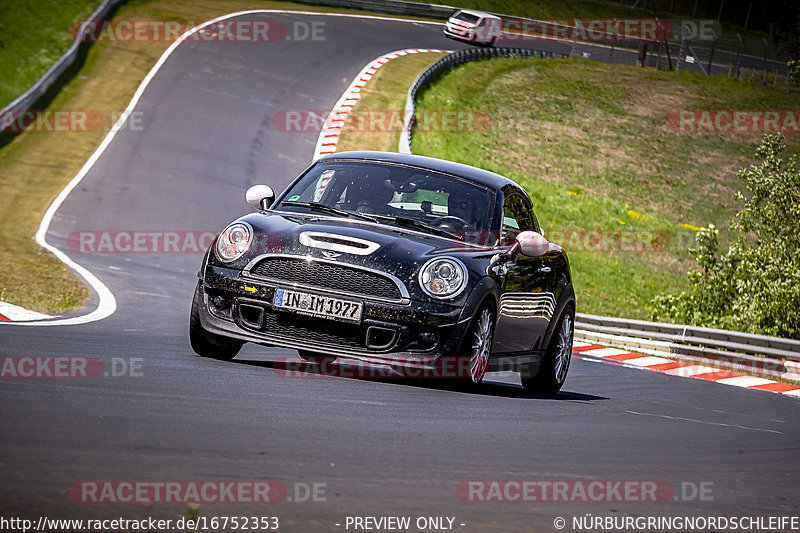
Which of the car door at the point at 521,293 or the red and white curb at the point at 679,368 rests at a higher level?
the car door at the point at 521,293

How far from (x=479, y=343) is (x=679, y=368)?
9.17m

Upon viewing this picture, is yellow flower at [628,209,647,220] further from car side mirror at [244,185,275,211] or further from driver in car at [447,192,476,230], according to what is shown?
car side mirror at [244,185,275,211]

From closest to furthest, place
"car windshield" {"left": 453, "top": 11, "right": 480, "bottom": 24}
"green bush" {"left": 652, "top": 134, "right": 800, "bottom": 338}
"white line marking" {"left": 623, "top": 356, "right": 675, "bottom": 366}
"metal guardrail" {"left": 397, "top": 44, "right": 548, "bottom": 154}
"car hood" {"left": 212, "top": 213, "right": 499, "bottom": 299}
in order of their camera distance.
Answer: "car hood" {"left": 212, "top": 213, "right": 499, "bottom": 299}
"white line marking" {"left": 623, "top": 356, "right": 675, "bottom": 366}
"green bush" {"left": 652, "top": 134, "right": 800, "bottom": 338}
"metal guardrail" {"left": 397, "top": 44, "right": 548, "bottom": 154}
"car windshield" {"left": 453, "top": 11, "right": 480, "bottom": 24}

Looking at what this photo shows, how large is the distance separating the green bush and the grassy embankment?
2.05 m

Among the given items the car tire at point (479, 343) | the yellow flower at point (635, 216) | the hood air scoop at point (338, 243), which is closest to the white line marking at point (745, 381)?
the car tire at point (479, 343)

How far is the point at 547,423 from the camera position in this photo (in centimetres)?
715

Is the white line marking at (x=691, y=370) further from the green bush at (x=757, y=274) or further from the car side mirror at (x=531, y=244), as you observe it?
the car side mirror at (x=531, y=244)

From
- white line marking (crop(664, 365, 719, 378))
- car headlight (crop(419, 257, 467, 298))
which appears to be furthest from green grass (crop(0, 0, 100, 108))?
car headlight (crop(419, 257, 467, 298))

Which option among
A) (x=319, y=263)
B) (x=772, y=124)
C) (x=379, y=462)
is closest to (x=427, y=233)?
(x=319, y=263)

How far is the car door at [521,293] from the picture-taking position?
26.8ft

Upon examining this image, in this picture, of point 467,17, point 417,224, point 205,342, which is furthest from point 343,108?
point 205,342

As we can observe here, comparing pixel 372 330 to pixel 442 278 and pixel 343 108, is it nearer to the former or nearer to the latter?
pixel 442 278

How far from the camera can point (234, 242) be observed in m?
7.69

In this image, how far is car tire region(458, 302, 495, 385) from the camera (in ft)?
24.4
